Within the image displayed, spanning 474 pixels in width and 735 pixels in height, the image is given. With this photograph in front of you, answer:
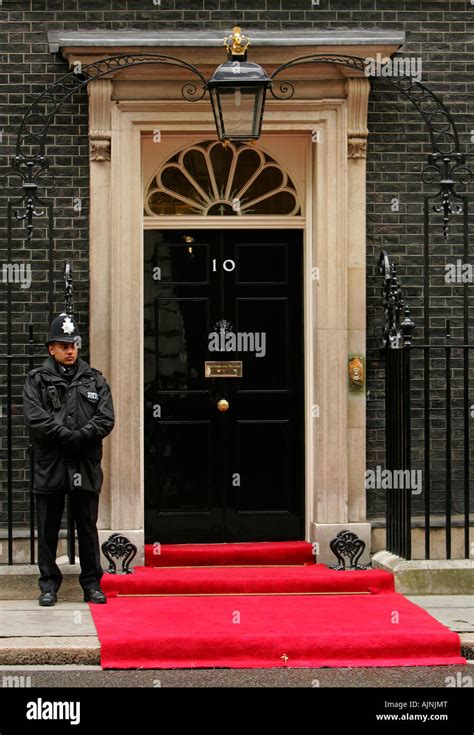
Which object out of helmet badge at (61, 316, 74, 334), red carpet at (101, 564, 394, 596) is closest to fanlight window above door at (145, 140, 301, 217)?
helmet badge at (61, 316, 74, 334)

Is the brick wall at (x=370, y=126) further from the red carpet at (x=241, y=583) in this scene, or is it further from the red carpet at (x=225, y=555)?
the red carpet at (x=241, y=583)

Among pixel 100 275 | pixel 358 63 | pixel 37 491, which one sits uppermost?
pixel 358 63

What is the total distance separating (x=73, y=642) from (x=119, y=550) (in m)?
2.15

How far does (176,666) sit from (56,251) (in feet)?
13.8

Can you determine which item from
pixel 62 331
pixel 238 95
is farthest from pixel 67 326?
pixel 238 95

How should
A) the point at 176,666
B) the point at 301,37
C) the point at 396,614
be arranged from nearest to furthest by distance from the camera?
the point at 176,666 < the point at 396,614 < the point at 301,37

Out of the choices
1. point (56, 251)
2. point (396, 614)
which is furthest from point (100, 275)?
point (396, 614)

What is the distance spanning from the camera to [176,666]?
29.9 ft

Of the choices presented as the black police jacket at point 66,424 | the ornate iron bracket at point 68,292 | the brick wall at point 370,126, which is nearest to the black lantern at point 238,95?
the brick wall at point 370,126

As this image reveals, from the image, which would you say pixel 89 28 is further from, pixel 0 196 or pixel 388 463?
pixel 388 463

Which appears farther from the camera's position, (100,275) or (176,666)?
(100,275)

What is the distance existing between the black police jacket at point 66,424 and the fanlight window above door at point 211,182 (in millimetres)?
2211

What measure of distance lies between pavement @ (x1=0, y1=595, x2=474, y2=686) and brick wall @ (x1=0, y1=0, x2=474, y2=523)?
155 cm

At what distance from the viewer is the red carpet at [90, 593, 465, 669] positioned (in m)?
9.24
